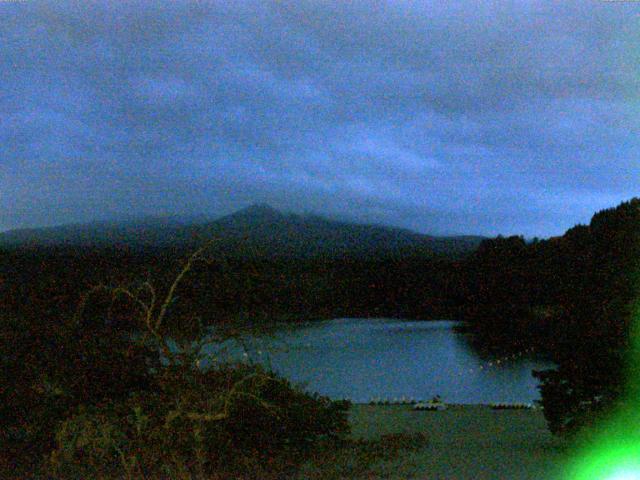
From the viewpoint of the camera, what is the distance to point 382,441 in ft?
30.0

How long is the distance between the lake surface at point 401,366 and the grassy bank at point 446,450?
8576mm

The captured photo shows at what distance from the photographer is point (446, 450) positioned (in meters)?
8.88

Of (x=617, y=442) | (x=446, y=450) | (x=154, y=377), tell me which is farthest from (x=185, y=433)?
(x=617, y=442)

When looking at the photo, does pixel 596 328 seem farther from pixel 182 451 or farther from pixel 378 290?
pixel 378 290

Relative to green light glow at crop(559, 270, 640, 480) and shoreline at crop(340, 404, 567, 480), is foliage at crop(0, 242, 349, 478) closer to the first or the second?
shoreline at crop(340, 404, 567, 480)

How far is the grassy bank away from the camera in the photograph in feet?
24.3

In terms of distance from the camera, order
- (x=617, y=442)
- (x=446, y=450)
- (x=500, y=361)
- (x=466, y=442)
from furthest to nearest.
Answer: (x=500, y=361) → (x=466, y=442) → (x=446, y=450) → (x=617, y=442)

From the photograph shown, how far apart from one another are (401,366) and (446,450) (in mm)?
29502

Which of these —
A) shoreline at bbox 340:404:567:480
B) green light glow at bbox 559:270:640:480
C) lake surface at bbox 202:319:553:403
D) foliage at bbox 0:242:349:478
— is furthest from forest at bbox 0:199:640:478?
lake surface at bbox 202:319:553:403

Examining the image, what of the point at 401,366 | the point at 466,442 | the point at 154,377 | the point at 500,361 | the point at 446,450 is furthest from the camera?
the point at 401,366

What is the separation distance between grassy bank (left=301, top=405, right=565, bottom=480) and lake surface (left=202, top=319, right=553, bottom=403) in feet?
28.1

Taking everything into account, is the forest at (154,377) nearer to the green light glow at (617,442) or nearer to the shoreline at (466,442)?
the green light glow at (617,442)

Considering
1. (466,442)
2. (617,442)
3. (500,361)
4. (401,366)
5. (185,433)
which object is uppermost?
(185,433)

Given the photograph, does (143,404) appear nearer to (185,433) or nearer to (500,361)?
(185,433)
